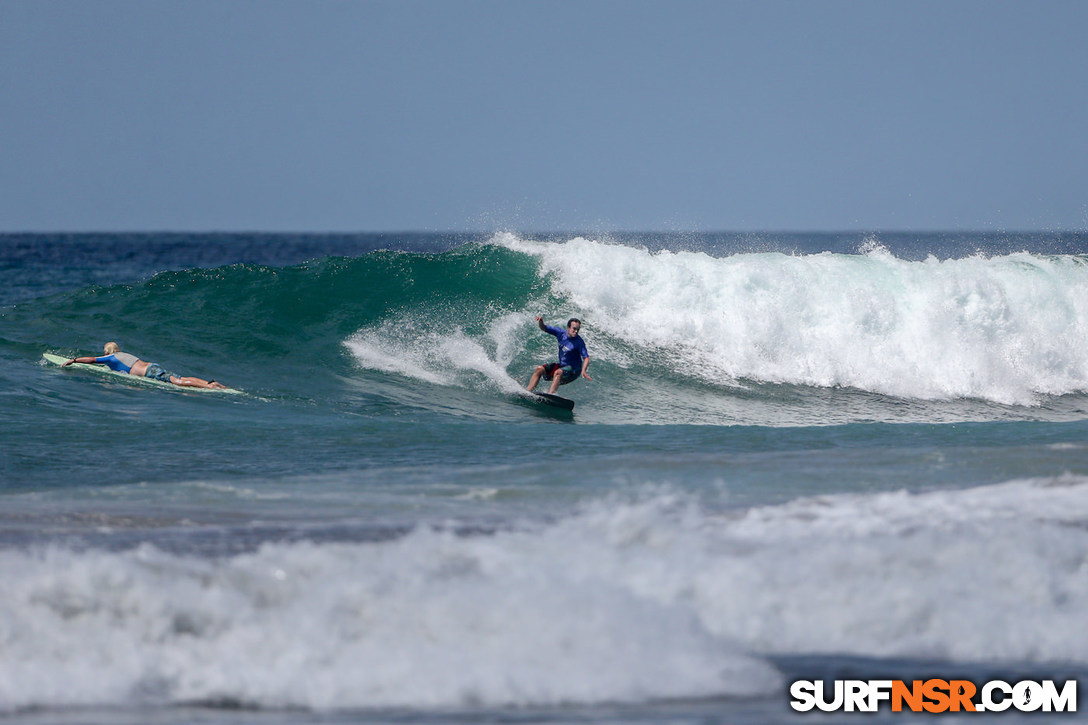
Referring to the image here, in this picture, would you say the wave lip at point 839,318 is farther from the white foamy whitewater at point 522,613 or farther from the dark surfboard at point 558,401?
the white foamy whitewater at point 522,613

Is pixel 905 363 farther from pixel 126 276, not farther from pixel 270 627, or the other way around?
pixel 126 276

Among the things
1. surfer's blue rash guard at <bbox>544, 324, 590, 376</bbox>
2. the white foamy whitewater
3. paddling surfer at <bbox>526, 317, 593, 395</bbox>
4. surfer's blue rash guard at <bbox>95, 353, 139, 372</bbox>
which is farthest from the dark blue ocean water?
surfer's blue rash guard at <bbox>544, 324, 590, 376</bbox>

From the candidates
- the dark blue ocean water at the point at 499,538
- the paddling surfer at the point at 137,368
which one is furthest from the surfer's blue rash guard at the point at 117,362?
the dark blue ocean water at the point at 499,538

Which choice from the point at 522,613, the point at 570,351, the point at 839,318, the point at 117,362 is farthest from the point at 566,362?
the point at 522,613

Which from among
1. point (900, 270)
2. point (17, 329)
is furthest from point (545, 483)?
point (900, 270)

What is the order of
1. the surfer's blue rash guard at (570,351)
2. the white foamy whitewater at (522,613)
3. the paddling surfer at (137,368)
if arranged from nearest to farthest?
the white foamy whitewater at (522,613) → the paddling surfer at (137,368) → the surfer's blue rash guard at (570,351)

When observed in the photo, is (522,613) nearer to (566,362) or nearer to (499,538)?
(499,538)

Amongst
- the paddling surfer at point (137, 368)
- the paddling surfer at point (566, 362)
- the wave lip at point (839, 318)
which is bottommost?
the paddling surfer at point (137, 368)
